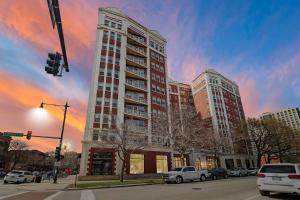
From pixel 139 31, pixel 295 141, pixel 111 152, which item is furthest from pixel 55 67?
pixel 295 141

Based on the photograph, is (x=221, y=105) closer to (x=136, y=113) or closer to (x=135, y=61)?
(x=135, y=61)

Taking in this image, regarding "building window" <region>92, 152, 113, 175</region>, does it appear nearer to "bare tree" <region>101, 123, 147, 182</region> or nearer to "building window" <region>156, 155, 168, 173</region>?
"bare tree" <region>101, 123, 147, 182</region>

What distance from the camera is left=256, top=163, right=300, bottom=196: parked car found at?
8953mm

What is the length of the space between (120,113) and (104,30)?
2014 cm

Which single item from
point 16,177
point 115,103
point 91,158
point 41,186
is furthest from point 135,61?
point 41,186

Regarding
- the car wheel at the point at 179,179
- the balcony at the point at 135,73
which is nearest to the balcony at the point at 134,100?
the balcony at the point at 135,73

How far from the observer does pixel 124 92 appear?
40656 millimetres

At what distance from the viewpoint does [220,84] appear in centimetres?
7750

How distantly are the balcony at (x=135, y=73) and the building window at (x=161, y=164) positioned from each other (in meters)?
18.1

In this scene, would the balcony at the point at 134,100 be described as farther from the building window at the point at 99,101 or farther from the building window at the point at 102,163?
the building window at the point at 102,163

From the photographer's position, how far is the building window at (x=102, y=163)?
3284 centimetres

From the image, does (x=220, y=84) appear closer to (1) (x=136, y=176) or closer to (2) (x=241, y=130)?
(2) (x=241, y=130)

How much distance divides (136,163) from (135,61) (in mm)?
23461

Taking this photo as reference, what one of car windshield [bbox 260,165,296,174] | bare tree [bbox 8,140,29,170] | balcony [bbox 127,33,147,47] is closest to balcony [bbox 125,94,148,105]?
balcony [bbox 127,33,147,47]
